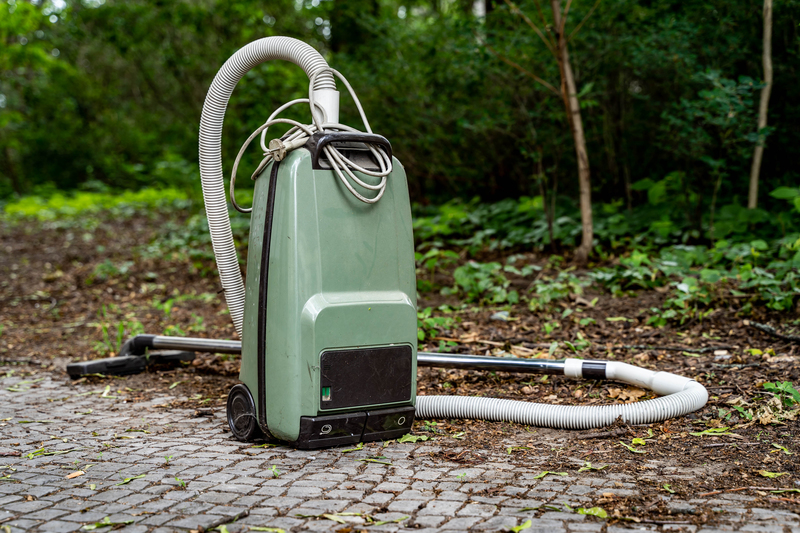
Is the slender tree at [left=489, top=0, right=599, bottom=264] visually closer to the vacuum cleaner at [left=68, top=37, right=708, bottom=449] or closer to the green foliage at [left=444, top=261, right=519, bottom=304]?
the green foliage at [left=444, top=261, right=519, bottom=304]

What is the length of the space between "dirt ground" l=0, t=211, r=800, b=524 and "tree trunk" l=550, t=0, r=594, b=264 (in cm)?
54

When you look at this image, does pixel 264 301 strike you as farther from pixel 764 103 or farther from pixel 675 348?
pixel 764 103

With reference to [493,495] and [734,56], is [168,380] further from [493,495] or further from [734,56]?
[734,56]

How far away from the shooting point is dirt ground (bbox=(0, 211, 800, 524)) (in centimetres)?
237

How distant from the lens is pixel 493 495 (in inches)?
80.3

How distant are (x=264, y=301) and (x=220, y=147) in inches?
33.7

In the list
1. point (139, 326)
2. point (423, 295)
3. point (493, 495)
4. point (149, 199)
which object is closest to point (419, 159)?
point (423, 295)

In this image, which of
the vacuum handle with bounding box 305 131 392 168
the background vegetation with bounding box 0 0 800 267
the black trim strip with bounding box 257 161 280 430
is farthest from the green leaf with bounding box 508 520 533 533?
the background vegetation with bounding box 0 0 800 267

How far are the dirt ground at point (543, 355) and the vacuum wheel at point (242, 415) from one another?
614mm

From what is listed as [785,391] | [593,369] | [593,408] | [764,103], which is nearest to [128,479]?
[593,408]

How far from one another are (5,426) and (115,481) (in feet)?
3.78

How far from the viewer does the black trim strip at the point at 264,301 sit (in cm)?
254

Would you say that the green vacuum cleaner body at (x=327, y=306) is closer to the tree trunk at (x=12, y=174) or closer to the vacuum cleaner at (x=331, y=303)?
the vacuum cleaner at (x=331, y=303)

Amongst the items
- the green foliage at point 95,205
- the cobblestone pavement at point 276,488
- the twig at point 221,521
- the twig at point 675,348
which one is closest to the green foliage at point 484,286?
the twig at point 675,348
